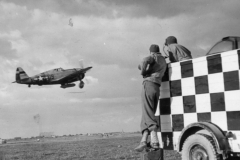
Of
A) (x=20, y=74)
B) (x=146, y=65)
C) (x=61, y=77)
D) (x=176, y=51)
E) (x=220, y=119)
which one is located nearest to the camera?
(x=220, y=119)

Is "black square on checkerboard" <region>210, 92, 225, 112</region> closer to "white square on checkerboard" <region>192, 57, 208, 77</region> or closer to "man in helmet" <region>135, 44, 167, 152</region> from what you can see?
"white square on checkerboard" <region>192, 57, 208, 77</region>

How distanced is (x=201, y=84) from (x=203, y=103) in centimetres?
23

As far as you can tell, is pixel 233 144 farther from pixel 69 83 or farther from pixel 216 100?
pixel 69 83

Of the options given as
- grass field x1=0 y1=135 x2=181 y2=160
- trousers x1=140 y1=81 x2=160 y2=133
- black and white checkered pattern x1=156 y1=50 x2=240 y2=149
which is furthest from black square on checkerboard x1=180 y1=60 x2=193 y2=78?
grass field x1=0 y1=135 x2=181 y2=160

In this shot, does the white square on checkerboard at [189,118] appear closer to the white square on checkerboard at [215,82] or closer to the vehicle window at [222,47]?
the white square on checkerboard at [215,82]

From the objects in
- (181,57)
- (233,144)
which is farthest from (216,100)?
(181,57)

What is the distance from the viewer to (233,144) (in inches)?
119

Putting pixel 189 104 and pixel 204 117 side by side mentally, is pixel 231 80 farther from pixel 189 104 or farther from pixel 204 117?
pixel 189 104

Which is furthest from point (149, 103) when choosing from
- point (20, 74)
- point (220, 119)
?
point (20, 74)

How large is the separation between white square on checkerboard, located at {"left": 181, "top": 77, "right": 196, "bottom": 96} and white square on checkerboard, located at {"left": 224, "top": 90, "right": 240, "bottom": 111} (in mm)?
465

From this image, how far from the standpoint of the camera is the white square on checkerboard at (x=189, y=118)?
11.5 feet

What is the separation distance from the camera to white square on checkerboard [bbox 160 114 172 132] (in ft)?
12.6

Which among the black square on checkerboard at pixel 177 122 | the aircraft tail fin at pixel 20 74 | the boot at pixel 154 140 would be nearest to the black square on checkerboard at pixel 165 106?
the black square on checkerboard at pixel 177 122

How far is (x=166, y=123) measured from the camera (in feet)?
12.8
